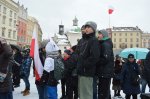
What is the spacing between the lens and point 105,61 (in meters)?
5.92

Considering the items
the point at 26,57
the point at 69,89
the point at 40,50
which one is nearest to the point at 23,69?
the point at 26,57

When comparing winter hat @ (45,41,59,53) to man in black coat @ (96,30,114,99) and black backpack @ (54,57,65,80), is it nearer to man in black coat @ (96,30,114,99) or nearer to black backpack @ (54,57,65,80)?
black backpack @ (54,57,65,80)

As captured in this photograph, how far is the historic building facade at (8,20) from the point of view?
57.6 metres

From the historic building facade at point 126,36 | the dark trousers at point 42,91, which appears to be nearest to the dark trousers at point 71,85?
the dark trousers at point 42,91

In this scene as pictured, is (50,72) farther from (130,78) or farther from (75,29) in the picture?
(75,29)

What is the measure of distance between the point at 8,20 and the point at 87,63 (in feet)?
188

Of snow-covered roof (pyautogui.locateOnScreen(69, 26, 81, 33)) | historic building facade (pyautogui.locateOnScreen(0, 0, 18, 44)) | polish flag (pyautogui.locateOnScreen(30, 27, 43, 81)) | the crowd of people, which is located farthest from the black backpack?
snow-covered roof (pyautogui.locateOnScreen(69, 26, 81, 33))

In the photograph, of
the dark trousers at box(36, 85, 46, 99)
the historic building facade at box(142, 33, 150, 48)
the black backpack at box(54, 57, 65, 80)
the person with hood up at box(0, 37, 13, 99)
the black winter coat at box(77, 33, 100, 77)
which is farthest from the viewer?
the historic building facade at box(142, 33, 150, 48)

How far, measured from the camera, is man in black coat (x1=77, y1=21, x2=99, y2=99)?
5504 millimetres

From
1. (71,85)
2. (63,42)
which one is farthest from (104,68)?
(63,42)

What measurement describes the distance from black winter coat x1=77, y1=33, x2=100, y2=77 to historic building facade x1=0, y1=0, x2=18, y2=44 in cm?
5332

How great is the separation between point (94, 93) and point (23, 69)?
242 inches

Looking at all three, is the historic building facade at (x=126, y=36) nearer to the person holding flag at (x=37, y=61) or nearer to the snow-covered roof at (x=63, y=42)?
the snow-covered roof at (x=63, y=42)

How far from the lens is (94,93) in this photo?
5.70m
